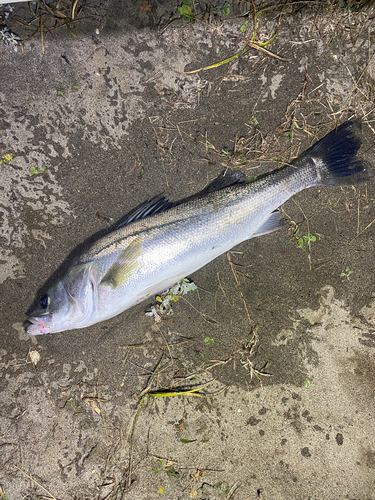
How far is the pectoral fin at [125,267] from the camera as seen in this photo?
2.57 metres

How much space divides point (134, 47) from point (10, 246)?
258 centimetres

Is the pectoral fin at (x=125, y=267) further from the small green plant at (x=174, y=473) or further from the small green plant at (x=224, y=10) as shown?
the small green plant at (x=224, y=10)

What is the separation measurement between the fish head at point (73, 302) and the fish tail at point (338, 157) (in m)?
2.53

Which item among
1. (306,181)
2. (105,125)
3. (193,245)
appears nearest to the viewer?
(193,245)

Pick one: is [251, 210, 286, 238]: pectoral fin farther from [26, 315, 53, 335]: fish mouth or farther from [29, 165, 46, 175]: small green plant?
[29, 165, 46, 175]: small green plant

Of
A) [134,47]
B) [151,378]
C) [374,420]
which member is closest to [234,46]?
[134,47]

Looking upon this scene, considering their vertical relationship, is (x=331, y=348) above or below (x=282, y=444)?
above

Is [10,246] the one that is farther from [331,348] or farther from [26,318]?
[331,348]

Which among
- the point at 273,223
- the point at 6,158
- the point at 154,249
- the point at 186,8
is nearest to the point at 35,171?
the point at 6,158

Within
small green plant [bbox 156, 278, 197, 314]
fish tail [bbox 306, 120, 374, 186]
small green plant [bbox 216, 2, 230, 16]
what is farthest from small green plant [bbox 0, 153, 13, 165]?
fish tail [bbox 306, 120, 374, 186]

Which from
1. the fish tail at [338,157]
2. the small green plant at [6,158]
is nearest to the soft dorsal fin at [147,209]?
the small green plant at [6,158]

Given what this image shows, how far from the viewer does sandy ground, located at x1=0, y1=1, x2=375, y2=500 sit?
297 cm

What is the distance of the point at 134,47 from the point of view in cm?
296

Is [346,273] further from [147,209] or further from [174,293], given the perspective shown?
[147,209]
